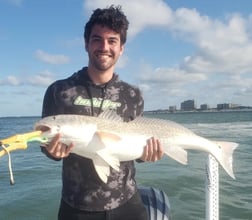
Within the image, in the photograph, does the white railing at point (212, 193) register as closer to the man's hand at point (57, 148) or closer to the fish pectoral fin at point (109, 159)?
the fish pectoral fin at point (109, 159)

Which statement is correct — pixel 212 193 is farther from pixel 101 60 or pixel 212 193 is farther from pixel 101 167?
pixel 101 60

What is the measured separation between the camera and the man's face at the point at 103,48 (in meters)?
3.79

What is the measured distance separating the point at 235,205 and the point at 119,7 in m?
7.04

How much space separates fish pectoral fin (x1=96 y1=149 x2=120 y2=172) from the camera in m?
3.58

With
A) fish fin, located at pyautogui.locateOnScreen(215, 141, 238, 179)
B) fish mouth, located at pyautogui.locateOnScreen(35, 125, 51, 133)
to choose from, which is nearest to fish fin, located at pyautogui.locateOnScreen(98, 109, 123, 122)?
fish mouth, located at pyautogui.locateOnScreen(35, 125, 51, 133)

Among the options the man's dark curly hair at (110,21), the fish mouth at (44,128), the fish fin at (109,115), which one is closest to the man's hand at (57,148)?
the fish mouth at (44,128)

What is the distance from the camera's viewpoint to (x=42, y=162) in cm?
1816

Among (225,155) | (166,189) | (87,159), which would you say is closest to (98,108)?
(87,159)

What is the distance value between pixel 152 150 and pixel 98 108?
Answer: 0.63 m

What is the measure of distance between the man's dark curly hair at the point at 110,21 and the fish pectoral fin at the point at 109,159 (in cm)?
110

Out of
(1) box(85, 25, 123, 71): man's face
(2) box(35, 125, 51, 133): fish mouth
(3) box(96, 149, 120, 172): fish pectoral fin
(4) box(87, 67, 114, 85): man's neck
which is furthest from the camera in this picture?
(4) box(87, 67, 114, 85): man's neck

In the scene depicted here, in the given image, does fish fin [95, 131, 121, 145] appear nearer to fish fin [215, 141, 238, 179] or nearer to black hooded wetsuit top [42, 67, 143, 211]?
black hooded wetsuit top [42, 67, 143, 211]

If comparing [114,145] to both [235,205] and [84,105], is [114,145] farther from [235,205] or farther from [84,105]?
[235,205]

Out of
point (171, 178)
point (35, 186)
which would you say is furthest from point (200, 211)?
point (35, 186)
